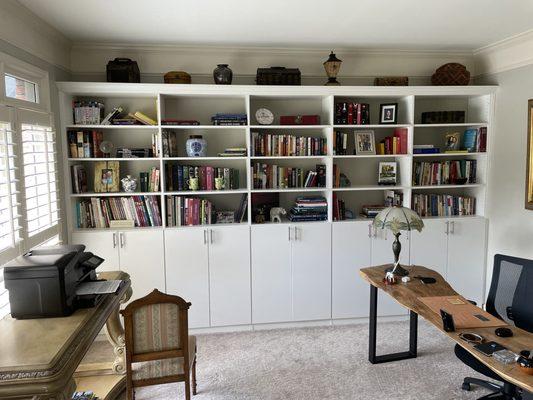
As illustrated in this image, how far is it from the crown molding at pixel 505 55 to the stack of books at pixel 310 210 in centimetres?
210

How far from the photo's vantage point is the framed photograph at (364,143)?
4012mm

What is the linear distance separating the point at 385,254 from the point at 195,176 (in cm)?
200

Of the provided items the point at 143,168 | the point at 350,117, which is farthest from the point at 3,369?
the point at 350,117

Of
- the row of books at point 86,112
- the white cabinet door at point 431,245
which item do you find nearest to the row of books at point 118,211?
the row of books at point 86,112

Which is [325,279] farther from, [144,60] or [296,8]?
[144,60]

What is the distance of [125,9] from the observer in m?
2.79

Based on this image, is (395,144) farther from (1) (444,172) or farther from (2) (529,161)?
(2) (529,161)

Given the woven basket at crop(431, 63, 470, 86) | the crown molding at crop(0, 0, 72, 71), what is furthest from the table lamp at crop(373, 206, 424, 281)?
the crown molding at crop(0, 0, 72, 71)

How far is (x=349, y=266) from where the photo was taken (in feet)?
12.9

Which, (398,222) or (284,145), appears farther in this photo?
(284,145)

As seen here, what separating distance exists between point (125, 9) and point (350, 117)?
216 cm

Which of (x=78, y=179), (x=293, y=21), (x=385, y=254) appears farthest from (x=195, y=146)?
(x=385, y=254)

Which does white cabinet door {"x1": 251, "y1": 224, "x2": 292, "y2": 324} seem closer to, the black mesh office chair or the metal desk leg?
the metal desk leg

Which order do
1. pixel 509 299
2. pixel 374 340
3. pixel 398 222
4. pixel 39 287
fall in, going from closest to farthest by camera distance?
pixel 39 287, pixel 509 299, pixel 398 222, pixel 374 340
